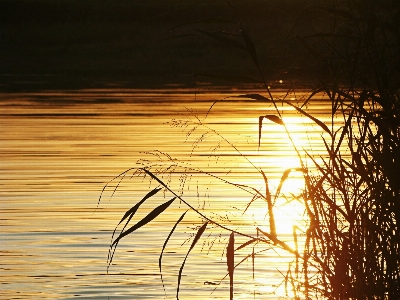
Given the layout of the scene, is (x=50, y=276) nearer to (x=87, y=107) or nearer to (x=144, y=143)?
(x=144, y=143)

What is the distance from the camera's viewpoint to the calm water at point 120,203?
7027 mm

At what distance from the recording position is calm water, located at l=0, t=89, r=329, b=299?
7.03 metres

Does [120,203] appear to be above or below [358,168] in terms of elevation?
above

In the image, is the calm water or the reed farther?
the calm water

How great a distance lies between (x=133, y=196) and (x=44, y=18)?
161ft

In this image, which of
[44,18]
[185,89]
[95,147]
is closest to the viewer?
[95,147]

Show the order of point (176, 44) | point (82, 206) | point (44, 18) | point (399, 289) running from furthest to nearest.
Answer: point (44, 18) → point (176, 44) → point (82, 206) → point (399, 289)

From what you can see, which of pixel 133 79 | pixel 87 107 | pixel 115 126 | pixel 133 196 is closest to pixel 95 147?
pixel 115 126

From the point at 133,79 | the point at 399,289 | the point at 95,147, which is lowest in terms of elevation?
the point at 399,289

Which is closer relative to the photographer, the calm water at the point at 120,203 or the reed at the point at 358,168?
the reed at the point at 358,168

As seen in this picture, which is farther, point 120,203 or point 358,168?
point 120,203

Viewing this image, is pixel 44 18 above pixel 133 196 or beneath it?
above

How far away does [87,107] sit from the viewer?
2341 centimetres

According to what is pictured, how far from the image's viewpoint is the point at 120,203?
34.5ft
